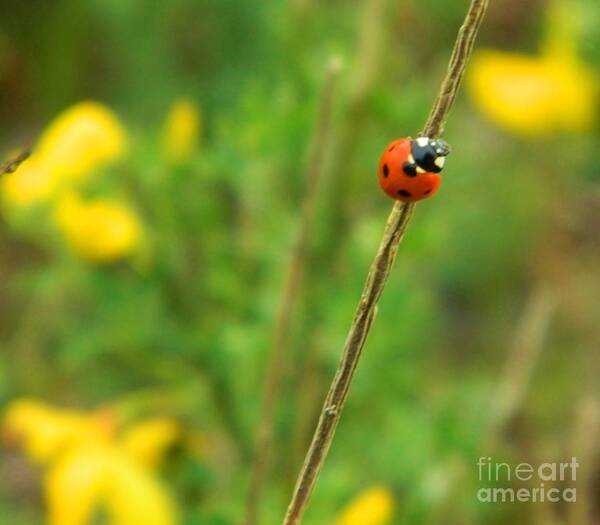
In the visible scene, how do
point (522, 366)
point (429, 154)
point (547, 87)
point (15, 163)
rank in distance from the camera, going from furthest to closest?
point (547, 87), point (522, 366), point (429, 154), point (15, 163)

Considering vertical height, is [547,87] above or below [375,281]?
above

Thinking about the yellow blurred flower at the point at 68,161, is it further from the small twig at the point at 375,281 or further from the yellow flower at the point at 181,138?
the small twig at the point at 375,281

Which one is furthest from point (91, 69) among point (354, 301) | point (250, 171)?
point (354, 301)

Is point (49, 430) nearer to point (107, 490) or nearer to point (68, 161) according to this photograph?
point (107, 490)

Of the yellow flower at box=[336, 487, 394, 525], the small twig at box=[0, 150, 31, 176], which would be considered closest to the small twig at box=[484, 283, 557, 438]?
the yellow flower at box=[336, 487, 394, 525]

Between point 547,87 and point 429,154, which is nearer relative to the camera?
point 429,154

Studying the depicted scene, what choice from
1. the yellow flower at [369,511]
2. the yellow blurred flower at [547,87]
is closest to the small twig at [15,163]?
the yellow flower at [369,511]

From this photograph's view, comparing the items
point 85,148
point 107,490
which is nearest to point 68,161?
point 85,148
